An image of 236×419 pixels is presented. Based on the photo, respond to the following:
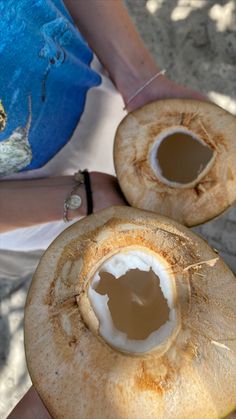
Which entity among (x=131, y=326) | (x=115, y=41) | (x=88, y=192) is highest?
(x=115, y=41)

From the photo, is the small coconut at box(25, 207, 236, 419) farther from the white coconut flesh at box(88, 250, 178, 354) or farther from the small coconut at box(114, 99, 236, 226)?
the small coconut at box(114, 99, 236, 226)

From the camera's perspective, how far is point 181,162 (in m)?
0.89

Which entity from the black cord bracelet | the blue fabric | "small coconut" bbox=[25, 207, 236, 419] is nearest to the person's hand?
the blue fabric

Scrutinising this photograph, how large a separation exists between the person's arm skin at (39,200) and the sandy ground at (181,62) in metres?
0.79

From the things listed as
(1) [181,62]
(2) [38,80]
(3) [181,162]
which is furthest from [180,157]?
(1) [181,62]

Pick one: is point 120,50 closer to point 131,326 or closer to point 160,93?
point 160,93

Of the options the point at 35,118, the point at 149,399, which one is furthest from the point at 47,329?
the point at 35,118

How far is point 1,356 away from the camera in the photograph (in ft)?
5.70

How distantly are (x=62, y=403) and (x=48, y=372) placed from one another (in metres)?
0.04

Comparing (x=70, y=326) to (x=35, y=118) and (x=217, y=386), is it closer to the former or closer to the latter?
(x=217, y=386)

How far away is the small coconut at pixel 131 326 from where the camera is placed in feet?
2.00

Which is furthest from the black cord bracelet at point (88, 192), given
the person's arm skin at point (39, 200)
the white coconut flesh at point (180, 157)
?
the white coconut flesh at point (180, 157)

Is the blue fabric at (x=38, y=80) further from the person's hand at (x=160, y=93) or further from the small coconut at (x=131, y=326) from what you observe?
the small coconut at (x=131, y=326)

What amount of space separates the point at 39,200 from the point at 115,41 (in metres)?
0.40
